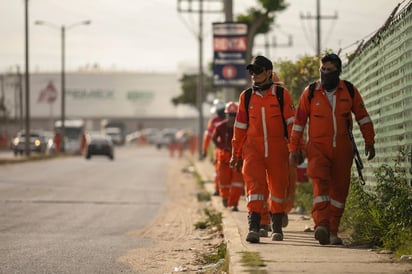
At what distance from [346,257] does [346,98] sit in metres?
1.80

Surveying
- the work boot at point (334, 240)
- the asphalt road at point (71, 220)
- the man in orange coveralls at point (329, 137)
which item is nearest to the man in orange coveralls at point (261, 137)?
the man in orange coveralls at point (329, 137)

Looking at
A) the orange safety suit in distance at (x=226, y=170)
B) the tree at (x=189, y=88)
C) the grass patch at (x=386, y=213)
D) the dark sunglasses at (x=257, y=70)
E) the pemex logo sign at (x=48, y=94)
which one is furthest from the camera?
the pemex logo sign at (x=48, y=94)

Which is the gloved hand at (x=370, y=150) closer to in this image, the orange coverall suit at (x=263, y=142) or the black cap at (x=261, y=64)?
the orange coverall suit at (x=263, y=142)

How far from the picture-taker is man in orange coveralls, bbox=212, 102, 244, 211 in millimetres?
16609

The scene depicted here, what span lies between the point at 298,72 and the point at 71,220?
180 inches

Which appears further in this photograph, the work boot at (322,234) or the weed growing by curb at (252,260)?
the work boot at (322,234)

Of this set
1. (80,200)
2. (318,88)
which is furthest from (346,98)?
(80,200)

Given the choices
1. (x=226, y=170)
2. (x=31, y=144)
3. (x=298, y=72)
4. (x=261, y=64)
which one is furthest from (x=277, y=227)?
(x=31, y=144)

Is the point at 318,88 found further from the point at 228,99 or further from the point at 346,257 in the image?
the point at 228,99

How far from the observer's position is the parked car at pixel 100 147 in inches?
2238

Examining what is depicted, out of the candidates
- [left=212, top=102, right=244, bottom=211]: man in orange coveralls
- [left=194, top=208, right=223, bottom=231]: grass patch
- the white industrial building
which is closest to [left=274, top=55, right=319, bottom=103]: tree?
[left=212, top=102, right=244, bottom=211]: man in orange coveralls

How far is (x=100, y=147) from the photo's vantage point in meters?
57.0

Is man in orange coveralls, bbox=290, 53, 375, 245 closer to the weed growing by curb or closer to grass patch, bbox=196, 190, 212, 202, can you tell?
the weed growing by curb

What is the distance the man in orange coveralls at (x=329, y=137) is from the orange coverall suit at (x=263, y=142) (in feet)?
1.11
